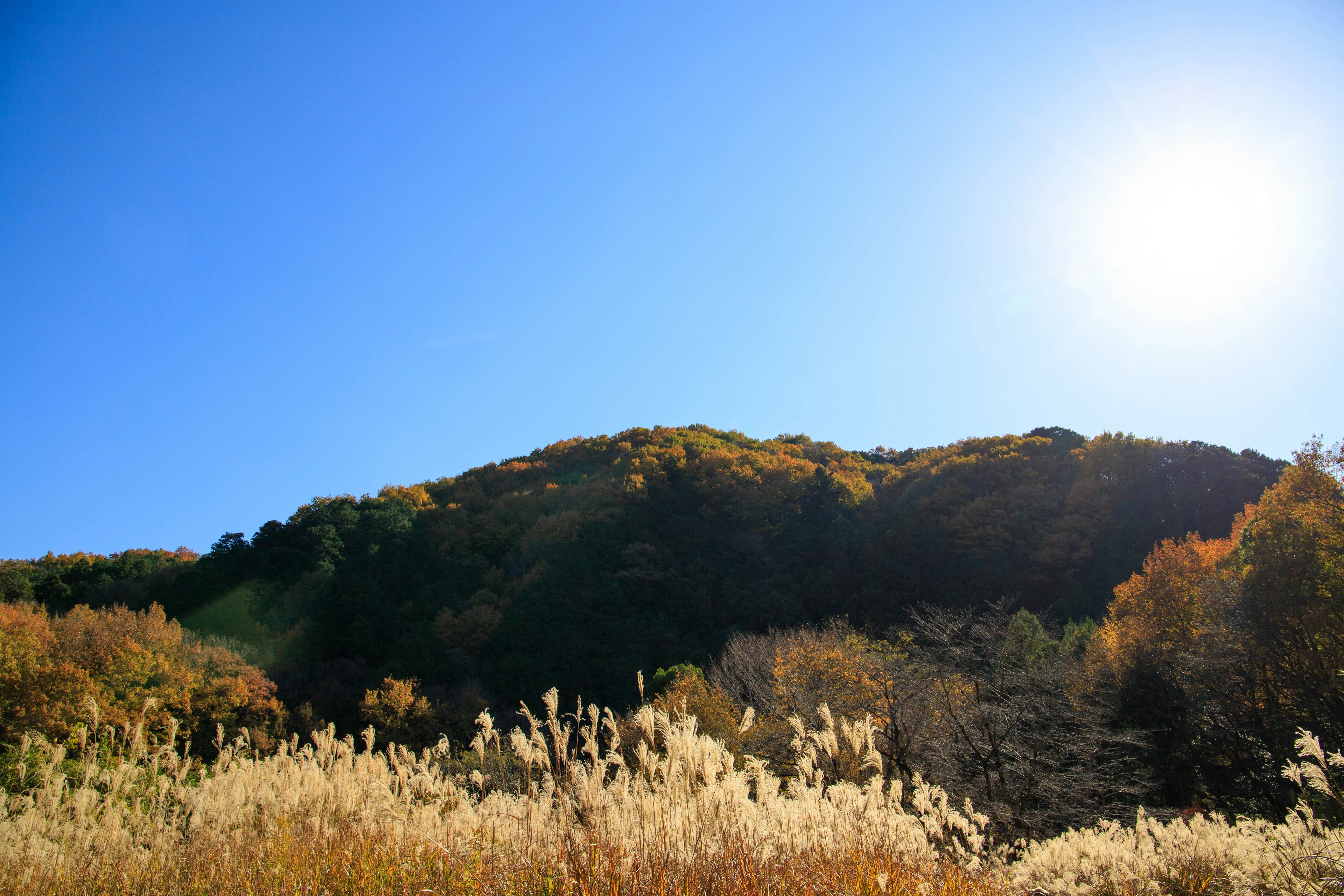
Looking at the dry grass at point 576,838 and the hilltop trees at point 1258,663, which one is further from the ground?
the dry grass at point 576,838

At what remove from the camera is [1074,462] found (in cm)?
3297

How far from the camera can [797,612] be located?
2714 centimetres

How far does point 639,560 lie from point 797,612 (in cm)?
697

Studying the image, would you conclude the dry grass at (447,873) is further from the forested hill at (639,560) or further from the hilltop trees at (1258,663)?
the forested hill at (639,560)

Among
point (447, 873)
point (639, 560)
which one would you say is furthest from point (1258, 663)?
point (639, 560)

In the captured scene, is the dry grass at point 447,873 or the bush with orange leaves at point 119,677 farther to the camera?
the bush with orange leaves at point 119,677

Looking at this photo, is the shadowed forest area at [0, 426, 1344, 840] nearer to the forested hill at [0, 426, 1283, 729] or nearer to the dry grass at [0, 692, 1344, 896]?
the forested hill at [0, 426, 1283, 729]

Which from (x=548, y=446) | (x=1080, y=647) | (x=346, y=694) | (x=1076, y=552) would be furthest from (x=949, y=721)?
(x=548, y=446)

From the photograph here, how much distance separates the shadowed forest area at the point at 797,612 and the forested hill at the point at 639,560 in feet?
0.42

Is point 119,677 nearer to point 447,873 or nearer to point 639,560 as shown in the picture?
point 447,873

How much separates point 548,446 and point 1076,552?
30.3 meters

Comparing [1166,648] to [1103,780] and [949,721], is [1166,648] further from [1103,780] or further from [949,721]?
[949,721]

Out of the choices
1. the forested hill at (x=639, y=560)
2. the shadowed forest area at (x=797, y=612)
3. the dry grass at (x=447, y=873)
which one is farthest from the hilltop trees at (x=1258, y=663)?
the dry grass at (x=447, y=873)

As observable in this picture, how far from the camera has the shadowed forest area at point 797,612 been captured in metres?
12.6
